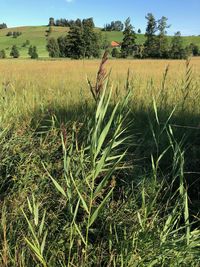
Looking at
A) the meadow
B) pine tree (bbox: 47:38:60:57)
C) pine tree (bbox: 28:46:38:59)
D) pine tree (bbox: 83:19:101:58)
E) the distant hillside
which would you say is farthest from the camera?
the distant hillside

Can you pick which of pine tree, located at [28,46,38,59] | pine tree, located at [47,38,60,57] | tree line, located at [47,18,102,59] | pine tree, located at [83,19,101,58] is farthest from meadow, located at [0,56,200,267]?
pine tree, located at [28,46,38,59]

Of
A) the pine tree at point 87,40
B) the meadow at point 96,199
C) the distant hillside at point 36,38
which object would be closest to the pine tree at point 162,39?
the distant hillside at point 36,38

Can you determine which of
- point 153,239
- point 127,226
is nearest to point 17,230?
point 127,226

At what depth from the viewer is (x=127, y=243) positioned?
6.06 ft

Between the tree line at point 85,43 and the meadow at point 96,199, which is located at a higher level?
the tree line at point 85,43

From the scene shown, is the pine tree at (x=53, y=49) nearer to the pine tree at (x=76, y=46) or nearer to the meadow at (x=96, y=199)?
the pine tree at (x=76, y=46)

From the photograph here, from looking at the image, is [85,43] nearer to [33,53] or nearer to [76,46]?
[76,46]

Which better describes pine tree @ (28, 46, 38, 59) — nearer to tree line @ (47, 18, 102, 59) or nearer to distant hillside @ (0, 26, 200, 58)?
distant hillside @ (0, 26, 200, 58)

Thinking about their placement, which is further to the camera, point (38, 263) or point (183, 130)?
point (183, 130)

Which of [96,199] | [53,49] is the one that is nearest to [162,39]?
[53,49]

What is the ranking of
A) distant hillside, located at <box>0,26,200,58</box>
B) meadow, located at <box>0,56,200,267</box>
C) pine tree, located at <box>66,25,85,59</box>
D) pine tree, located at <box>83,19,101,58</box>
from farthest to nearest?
distant hillside, located at <box>0,26,200,58</box>, pine tree, located at <box>66,25,85,59</box>, pine tree, located at <box>83,19,101,58</box>, meadow, located at <box>0,56,200,267</box>

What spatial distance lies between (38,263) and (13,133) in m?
1.68

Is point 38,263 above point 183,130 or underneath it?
underneath

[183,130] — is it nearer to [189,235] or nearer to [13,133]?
[13,133]
